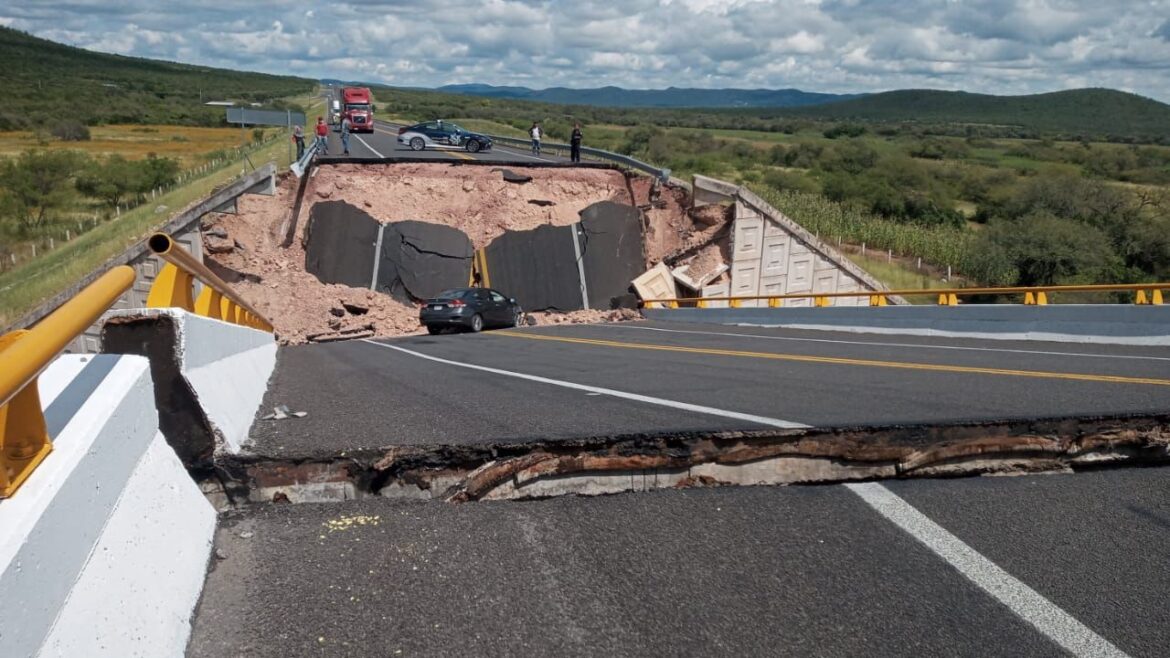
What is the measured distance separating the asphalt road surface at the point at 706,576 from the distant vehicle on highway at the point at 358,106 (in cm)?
6180

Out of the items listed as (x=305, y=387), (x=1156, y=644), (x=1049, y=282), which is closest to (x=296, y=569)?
(x=1156, y=644)

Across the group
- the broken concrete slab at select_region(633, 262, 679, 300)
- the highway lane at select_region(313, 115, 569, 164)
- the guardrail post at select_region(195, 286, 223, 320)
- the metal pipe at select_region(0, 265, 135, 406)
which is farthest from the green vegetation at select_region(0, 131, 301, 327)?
the metal pipe at select_region(0, 265, 135, 406)

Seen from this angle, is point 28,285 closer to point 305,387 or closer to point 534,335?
point 534,335

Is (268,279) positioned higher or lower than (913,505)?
lower

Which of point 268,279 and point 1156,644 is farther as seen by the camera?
point 268,279

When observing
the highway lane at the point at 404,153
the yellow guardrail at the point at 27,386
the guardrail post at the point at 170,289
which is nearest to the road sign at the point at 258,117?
the highway lane at the point at 404,153

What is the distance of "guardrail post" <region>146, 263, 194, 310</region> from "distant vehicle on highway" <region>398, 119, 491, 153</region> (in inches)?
1842

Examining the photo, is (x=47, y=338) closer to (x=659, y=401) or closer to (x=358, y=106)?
(x=659, y=401)

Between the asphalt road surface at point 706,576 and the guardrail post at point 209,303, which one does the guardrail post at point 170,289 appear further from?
the asphalt road surface at point 706,576

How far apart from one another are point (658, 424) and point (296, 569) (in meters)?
3.14

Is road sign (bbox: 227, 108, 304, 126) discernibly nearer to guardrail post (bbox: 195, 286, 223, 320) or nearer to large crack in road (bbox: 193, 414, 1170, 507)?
guardrail post (bbox: 195, 286, 223, 320)

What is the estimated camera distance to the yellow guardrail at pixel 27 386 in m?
2.42

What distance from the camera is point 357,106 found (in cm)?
6356

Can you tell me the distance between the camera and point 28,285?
28.7m
